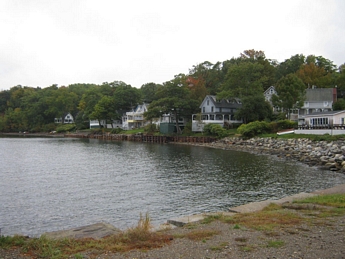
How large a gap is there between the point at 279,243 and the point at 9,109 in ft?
488

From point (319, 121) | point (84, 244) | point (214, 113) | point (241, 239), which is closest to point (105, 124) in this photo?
point (214, 113)

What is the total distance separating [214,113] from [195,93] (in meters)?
14.4

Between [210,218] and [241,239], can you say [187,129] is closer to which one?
[210,218]

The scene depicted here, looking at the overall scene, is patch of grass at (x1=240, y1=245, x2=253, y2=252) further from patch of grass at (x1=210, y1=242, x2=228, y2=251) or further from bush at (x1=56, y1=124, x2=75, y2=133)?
bush at (x1=56, y1=124, x2=75, y2=133)

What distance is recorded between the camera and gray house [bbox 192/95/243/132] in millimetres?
71125

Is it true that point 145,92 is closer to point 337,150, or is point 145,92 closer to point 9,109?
point 9,109

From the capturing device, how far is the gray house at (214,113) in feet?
233

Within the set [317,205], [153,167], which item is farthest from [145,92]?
[317,205]

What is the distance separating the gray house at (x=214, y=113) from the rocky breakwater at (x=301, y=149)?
12223mm

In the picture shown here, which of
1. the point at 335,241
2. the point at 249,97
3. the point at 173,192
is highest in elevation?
the point at 249,97

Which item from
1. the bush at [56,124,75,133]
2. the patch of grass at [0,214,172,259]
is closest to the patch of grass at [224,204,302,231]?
the patch of grass at [0,214,172,259]

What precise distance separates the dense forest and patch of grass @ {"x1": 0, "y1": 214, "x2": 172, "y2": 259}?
5516cm

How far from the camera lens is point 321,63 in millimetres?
86375

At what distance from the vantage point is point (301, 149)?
135 ft
